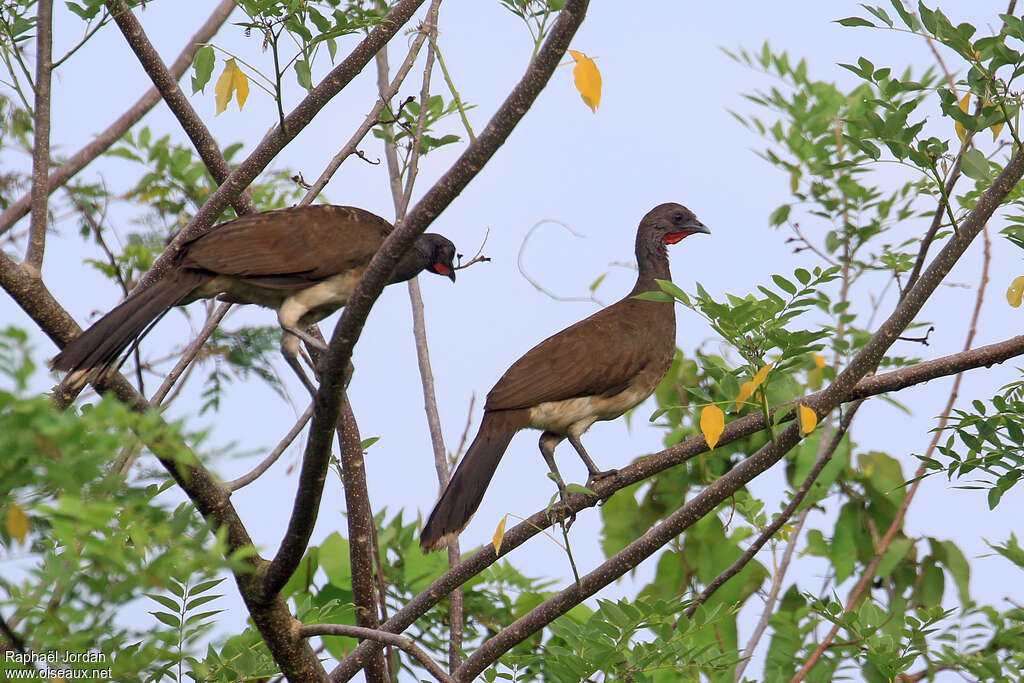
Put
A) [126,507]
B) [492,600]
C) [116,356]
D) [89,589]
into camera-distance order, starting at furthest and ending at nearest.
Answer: [492,600] < [116,356] < [89,589] < [126,507]

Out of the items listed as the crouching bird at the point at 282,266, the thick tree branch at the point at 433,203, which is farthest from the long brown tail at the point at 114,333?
the thick tree branch at the point at 433,203

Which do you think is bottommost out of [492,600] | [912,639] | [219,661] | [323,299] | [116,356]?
[912,639]

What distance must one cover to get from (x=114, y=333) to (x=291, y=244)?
903 mm

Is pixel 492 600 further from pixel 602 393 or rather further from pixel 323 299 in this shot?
pixel 323 299

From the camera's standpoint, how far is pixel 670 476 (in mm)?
5379

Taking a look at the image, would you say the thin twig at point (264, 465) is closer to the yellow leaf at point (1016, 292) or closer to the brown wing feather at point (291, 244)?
the brown wing feather at point (291, 244)

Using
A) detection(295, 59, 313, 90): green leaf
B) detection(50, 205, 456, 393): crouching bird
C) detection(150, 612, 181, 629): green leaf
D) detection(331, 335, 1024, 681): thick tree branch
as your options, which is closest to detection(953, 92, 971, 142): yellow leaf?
detection(331, 335, 1024, 681): thick tree branch

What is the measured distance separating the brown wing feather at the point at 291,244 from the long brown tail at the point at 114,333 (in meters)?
0.16

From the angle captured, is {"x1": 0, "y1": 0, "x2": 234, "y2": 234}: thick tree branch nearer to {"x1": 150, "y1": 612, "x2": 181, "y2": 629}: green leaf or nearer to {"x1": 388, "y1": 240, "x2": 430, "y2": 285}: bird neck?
{"x1": 388, "y1": 240, "x2": 430, "y2": 285}: bird neck

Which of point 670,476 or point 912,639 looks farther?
point 670,476

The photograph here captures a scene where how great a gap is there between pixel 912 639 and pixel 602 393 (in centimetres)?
176

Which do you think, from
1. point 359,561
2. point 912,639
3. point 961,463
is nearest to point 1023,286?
point 961,463

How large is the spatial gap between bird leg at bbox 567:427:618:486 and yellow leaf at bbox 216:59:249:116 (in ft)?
6.59

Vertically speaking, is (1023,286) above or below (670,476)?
below
